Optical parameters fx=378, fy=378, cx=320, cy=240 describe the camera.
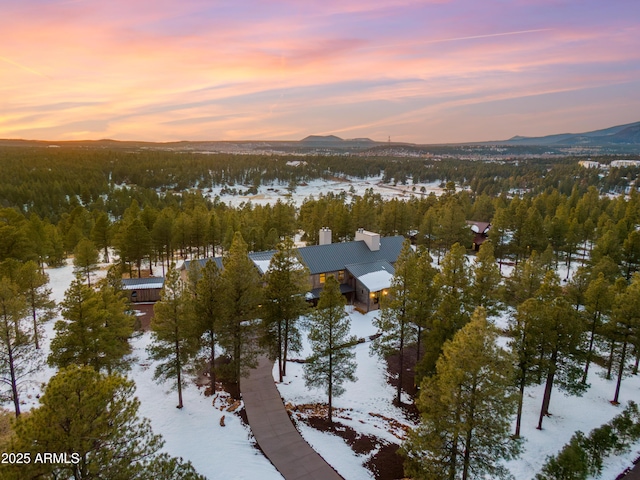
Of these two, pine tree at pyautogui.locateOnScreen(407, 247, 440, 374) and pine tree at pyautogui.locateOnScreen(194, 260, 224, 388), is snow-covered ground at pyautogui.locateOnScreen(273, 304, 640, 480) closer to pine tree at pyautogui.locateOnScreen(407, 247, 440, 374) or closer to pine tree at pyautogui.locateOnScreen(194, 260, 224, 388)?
pine tree at pyautogui.locateOnScreen(407, 247, 440, 374)

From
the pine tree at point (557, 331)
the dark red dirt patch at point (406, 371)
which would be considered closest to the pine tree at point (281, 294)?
the dark red dirt patch at point (406, 371)

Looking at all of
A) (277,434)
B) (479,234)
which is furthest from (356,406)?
(479,234)

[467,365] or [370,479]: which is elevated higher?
[467,365]

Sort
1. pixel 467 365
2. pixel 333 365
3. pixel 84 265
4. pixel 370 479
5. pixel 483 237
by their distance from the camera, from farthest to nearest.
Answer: pixel 483 237 → pixel 84 265 → pixel 333 365 → pixel 370 479 → pixel 467 365

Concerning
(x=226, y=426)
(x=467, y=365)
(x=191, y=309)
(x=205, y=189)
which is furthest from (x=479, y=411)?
(x=205, y=189)

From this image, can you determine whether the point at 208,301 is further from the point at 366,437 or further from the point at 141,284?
the point at 141,284

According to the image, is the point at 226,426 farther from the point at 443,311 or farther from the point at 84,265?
the point at 84,265

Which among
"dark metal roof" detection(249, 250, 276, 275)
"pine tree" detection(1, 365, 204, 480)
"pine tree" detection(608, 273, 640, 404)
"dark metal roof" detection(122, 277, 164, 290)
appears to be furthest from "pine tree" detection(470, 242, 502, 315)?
"dark metal roof" detection(122, 277, 164, 290)
